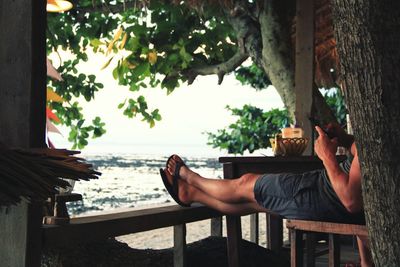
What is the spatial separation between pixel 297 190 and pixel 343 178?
295 mm

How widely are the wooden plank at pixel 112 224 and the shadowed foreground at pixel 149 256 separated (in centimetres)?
22

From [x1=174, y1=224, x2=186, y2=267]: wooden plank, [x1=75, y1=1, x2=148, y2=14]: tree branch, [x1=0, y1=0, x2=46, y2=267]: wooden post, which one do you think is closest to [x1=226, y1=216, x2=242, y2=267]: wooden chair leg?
[x1=174, y1=224, x2=186, y2=267]: wooden plank

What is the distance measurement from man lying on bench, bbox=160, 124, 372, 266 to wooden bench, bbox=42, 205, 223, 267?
0.40ft

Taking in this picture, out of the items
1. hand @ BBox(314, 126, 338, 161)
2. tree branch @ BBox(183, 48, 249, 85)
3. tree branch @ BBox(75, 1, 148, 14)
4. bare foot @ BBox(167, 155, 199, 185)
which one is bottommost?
bare foot @ BBox(167, 155, 199, 185)

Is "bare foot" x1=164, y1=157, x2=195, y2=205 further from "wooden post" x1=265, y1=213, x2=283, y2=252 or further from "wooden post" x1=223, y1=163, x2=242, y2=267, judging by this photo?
"wooden post" x1=265, y1=213, x2=283, y2=252

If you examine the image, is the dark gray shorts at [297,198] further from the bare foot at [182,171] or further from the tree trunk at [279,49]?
the tree trunk at [279,49]

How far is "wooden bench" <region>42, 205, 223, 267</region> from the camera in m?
2.28

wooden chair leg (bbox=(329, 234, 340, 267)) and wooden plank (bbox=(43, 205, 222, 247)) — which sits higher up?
wooden plank (bbox=(43, 205, 222, 247))

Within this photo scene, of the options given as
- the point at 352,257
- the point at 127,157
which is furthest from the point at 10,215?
the point at 127,157

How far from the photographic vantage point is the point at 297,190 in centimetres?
276

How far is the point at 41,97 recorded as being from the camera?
211 centimetres

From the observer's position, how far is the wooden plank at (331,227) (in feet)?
7.69

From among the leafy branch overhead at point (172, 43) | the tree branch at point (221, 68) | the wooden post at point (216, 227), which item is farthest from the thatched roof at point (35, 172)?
the tree branch at point (221, 68)

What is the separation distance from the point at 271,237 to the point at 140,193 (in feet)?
53.7
